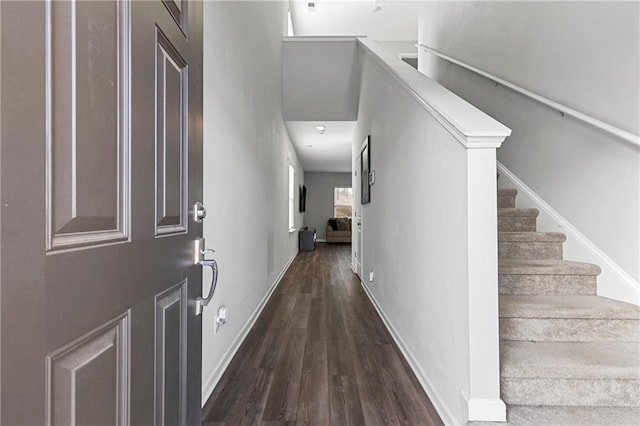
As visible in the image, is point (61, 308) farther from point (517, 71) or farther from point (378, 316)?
point (517, 71)

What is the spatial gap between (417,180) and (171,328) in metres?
1.52

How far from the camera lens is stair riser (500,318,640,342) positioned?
5.06ft

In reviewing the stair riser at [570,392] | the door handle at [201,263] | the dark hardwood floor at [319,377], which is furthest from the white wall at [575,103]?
the door handle at [201,263]

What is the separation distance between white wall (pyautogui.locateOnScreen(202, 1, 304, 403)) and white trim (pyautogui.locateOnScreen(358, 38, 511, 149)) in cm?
115

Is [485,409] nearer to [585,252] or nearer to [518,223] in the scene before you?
[585,252]

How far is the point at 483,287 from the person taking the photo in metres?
1.22

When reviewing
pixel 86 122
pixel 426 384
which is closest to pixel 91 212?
pixel 86 122

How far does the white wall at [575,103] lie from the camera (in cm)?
165

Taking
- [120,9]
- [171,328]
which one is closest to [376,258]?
[171,328]

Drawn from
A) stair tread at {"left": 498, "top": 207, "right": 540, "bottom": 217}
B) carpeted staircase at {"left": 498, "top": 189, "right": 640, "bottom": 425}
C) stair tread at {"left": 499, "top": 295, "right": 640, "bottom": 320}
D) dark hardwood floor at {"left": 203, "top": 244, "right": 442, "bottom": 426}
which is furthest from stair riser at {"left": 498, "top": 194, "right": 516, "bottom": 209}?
dark hardwood floor at {"left": 203, "top": 244, "right": 442, "bottom": 426}

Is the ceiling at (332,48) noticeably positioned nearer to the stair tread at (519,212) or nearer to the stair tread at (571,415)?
the stair tread at (519,212)

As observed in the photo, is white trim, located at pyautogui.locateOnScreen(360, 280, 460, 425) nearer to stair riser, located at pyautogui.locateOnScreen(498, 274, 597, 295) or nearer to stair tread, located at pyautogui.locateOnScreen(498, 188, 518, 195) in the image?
stair riser, located at pyautogui.locateOnScreen(498, 274, 597, 295)

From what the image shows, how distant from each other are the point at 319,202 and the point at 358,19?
5883mm

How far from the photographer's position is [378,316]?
280 cm
